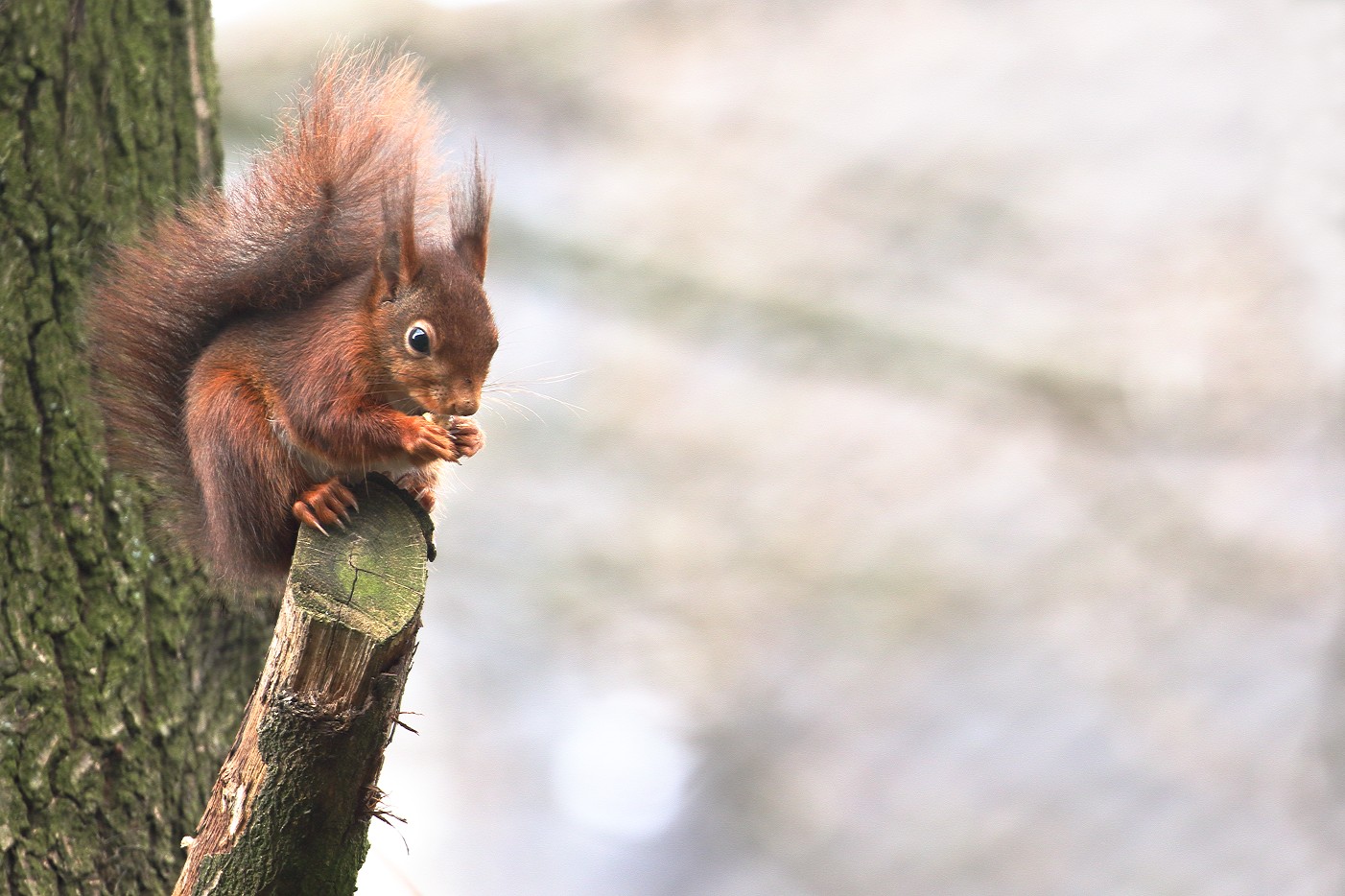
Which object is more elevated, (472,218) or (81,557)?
(472,218)

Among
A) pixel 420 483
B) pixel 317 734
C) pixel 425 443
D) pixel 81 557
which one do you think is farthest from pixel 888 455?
pixel 317 734

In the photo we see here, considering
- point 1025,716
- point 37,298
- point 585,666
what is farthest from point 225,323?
point 1025,716

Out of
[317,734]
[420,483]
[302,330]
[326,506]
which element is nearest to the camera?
[317,734]

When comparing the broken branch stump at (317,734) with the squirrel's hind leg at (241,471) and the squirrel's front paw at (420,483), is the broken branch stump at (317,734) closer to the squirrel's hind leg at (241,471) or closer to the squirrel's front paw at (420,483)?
the squirrel's hind leg at (241,471)

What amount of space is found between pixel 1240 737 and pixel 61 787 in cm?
308

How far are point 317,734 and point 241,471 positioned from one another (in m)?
0.32

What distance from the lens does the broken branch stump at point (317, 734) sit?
1.05 metres

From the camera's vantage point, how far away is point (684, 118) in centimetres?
381

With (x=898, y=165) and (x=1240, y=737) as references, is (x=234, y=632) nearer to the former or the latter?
(x=898, y=165)

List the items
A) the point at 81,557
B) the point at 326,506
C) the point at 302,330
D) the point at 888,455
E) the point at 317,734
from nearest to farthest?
the point at 317,734, the point at 326,506, the point at 302,330, the point at 81,557, the point at 888,455

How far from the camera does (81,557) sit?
1581mm

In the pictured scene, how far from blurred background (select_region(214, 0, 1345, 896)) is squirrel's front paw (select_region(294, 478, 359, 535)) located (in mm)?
2362

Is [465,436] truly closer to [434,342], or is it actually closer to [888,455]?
[434,342]

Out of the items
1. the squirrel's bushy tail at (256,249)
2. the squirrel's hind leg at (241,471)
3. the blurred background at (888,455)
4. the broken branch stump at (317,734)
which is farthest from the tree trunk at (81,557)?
the blurred background at (888,455)
